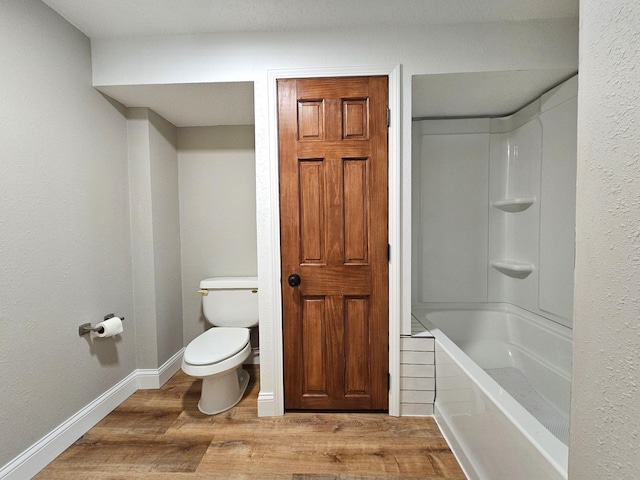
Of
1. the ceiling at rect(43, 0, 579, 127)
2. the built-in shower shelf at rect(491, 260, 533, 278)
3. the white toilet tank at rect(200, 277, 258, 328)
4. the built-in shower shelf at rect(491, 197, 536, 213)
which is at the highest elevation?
the ceiling at rect(43, 0, 579, 127)

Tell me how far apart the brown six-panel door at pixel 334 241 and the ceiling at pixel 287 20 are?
1.02 ft

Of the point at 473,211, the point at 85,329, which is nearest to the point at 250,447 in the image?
the point at 85,329

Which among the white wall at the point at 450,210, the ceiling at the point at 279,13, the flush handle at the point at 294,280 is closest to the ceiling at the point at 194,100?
the ceiling at the point at 279,13

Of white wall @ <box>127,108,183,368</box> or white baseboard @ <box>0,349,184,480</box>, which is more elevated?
white wall @ <box>127,108,183,368</box>

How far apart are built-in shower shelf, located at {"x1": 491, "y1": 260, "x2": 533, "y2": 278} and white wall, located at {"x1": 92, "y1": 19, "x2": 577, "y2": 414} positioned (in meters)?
1.02

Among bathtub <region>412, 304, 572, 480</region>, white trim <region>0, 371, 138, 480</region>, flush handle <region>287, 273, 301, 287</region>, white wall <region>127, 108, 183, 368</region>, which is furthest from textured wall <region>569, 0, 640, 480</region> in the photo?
white wall <region>127, 108, 183, 368</region>

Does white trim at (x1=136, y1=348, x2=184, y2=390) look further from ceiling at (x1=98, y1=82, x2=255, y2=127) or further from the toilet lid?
ceiling at (x1=98, y1=82, x2=255, y2=127)

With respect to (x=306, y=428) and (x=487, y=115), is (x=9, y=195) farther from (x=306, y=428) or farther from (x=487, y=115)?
(x=487, y=115)

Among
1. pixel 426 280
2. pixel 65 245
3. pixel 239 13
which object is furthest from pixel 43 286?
pixel 426 280

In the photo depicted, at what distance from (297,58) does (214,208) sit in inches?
52.3

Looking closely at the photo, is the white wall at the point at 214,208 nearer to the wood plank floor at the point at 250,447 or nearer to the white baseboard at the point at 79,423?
the white baseboard at the point at 79,423

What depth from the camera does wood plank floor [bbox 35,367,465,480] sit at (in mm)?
1378

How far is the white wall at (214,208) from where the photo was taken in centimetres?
244

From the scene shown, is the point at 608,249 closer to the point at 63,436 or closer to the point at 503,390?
the point at 503,390
